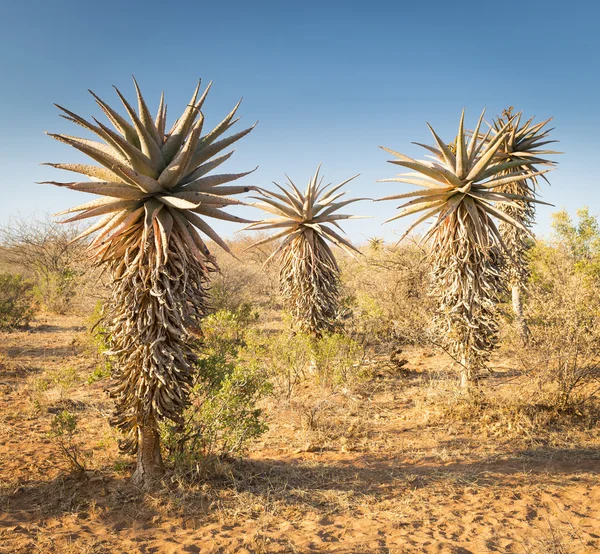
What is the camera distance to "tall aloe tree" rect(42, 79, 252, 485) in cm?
416

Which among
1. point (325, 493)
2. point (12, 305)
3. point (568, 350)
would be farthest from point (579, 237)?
point (12, 305)

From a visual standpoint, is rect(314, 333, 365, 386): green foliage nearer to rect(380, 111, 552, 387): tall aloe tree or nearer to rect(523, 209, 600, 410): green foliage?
rect(380, 111, 552, 387): tall aloe tree

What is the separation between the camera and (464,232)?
6902 mm

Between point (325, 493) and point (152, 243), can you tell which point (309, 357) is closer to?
point (325, 493)

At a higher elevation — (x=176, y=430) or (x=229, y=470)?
(x=176, y=430)

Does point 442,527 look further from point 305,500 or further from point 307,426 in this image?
point 307,426

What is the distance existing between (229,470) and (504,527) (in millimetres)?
3276

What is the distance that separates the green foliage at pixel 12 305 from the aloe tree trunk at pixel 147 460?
1137cm

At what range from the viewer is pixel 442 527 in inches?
172

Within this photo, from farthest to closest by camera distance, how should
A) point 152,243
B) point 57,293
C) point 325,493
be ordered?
point 57,293 → point 325,493 → point 152,243

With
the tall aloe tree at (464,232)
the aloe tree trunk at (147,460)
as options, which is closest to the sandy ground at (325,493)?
the aloe tree trunk at (147,460)

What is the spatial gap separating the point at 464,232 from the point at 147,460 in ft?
19.4

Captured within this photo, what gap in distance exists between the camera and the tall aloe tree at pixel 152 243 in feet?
13.6

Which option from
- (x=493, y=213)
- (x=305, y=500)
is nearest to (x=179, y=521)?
(x=305, y=500)
